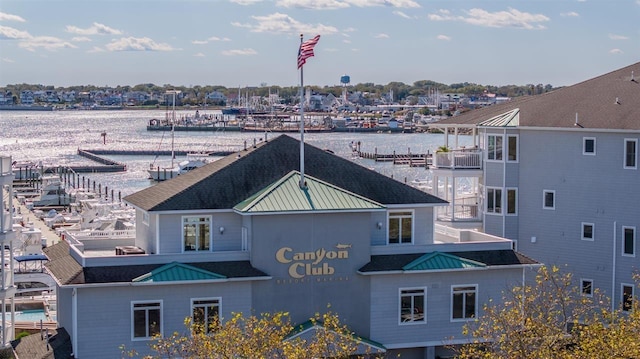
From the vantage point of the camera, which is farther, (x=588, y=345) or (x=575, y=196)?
(x=575, y=196)

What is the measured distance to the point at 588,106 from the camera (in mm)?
46562

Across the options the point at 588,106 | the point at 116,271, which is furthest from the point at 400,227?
the point at 588,106

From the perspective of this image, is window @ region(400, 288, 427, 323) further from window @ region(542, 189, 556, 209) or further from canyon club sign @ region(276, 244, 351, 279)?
window @ region(542, 189, 556, 209)

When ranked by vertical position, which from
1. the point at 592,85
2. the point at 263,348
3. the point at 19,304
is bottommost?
the point at 19,304

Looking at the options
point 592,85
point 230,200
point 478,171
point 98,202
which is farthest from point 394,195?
point 98,202

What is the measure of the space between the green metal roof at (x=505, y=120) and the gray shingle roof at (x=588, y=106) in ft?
0.70

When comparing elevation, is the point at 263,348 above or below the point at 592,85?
below

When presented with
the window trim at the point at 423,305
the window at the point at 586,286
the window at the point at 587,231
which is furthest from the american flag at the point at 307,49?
the window at the point at 586,286

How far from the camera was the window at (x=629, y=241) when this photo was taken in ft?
145

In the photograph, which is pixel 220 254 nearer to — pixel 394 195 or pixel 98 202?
pixel 394 195

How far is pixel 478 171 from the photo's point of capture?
4866cm

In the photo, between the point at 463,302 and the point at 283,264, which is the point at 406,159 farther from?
the point at 283,264

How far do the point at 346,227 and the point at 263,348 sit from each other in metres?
13.2

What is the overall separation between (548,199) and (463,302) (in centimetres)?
906
